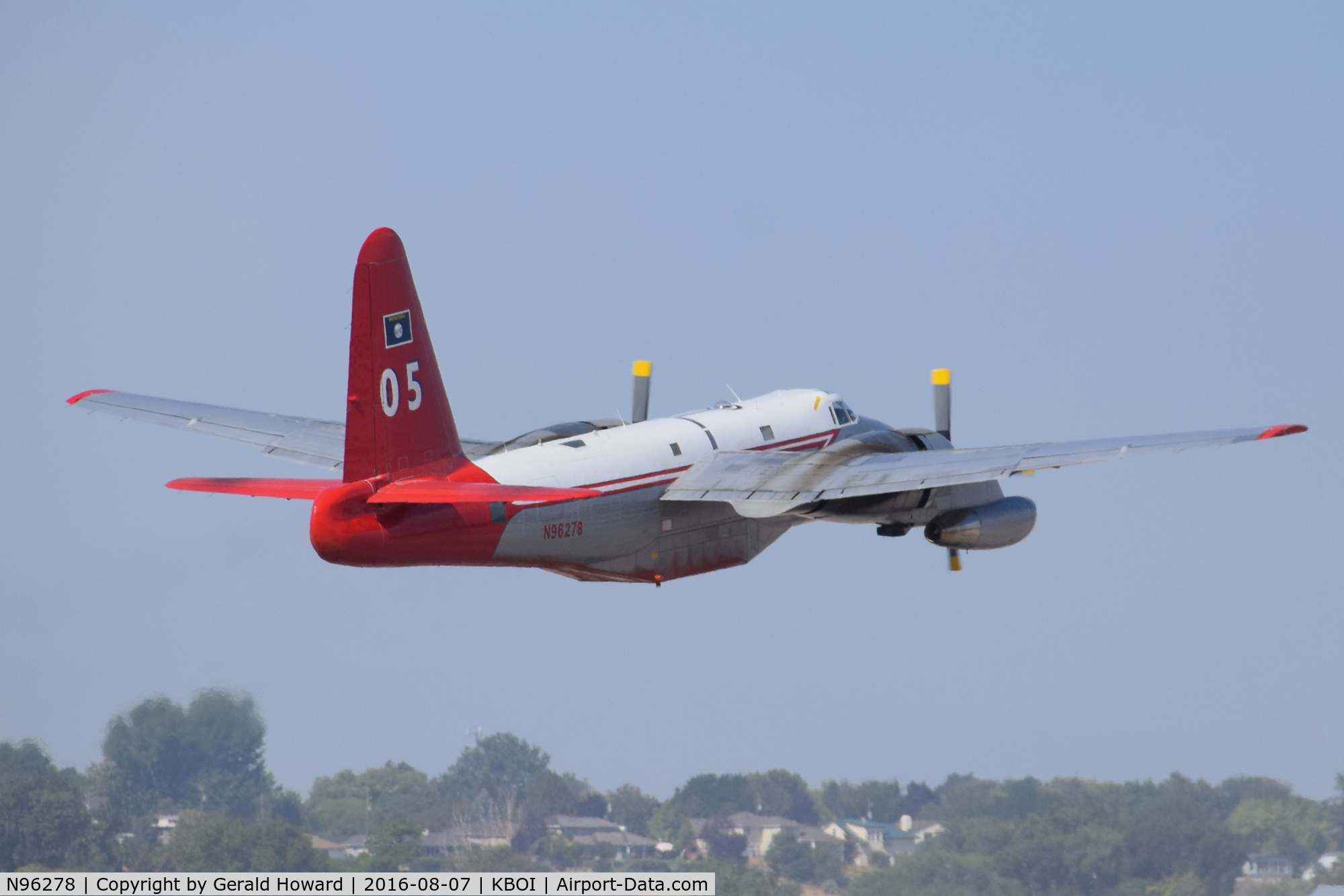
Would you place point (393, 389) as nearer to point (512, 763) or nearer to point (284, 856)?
point (284, 856)

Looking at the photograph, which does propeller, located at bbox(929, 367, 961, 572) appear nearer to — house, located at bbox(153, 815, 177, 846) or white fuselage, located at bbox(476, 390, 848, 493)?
white fuselage, located at bbox(476, 390, 848, 493)

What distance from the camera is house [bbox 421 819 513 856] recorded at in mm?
95375

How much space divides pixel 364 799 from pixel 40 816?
83.5 ft

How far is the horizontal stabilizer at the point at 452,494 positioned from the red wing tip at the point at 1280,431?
12.8 metres

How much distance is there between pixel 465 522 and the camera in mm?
31859

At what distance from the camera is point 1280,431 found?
103 feet

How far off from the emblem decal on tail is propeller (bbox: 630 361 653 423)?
1400 centimetres

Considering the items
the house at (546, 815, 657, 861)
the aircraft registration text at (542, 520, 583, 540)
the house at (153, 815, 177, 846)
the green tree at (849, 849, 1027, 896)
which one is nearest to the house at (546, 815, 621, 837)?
the house at (546, 815, 657, 861)

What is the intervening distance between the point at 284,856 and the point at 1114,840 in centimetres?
4412

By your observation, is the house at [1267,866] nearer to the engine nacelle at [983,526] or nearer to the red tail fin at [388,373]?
the engine nacelle at [983,526]

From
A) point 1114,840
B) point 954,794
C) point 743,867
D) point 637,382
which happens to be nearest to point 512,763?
point 743,867

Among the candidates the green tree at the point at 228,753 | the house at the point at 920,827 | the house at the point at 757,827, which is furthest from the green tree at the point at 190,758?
the house at the point at 920,827

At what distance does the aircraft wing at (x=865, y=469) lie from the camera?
3416 cm

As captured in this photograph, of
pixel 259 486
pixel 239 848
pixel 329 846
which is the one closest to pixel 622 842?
pixel 329 846
